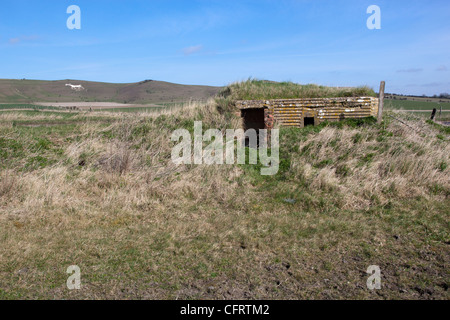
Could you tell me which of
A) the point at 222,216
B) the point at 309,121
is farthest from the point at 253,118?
the point at 222,216

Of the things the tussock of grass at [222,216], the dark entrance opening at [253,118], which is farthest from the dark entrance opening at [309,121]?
the dark entrance opening at [253,118]

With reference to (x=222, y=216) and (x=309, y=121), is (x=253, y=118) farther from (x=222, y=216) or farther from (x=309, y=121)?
(x=222, y=216)

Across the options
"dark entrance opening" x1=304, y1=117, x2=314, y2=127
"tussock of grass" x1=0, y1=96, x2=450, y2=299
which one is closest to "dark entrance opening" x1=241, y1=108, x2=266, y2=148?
"tussock of grass" x1=0, y1=96, x2=450, y2=299

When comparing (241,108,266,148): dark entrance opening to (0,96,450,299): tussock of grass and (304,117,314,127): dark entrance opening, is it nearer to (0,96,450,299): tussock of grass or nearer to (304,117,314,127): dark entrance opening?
(0,96,450,299): tussock of grass

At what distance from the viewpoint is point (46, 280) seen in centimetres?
445

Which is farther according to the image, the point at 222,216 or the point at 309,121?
the point at 309,121

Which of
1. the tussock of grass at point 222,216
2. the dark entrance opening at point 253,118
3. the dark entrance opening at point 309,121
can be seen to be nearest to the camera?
the tussock of grass at point 222,216

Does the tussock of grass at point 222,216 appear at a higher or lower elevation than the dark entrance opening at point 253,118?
lower

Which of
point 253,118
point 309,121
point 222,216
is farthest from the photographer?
point 253,118

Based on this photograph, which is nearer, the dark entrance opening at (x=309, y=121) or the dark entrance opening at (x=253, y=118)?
the dark entrance opening at (x=309, y=121)

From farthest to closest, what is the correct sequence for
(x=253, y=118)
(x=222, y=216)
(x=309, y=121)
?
(x=253, y=118) → (x=309, y=121) → (x=222, y=216)

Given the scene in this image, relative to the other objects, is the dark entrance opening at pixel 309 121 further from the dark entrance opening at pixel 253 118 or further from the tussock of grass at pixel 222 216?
the dark entrance opening at pixel 253 118

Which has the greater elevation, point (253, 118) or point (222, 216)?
point (253, 118)
